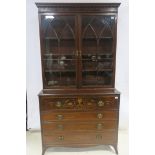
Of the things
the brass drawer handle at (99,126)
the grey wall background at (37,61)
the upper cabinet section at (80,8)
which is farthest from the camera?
the grey wall background at (37,61)

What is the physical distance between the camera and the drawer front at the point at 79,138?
8.22 feet

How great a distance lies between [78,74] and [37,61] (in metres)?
0.84

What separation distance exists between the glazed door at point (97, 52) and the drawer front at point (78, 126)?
1.73ft

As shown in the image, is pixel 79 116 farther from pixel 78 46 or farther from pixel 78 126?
pixel 78 46

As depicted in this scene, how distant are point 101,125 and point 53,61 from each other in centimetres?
110

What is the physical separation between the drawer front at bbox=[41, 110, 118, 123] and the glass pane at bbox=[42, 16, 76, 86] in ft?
1.38

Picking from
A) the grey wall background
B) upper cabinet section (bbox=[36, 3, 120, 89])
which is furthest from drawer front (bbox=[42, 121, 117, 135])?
the grey wall background

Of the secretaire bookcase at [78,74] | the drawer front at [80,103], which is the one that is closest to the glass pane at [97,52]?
the secretaire bookcase at [78,74]

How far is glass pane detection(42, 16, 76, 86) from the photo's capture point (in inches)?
99.4

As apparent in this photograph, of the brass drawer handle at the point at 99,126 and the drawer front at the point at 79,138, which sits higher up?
the brass drawer handle at the point at 99,126

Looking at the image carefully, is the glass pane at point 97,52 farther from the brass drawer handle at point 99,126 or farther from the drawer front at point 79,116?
the brass drawer handle at point 99,126

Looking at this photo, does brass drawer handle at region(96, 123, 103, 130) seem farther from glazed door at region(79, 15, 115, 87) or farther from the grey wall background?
the grey wall background
